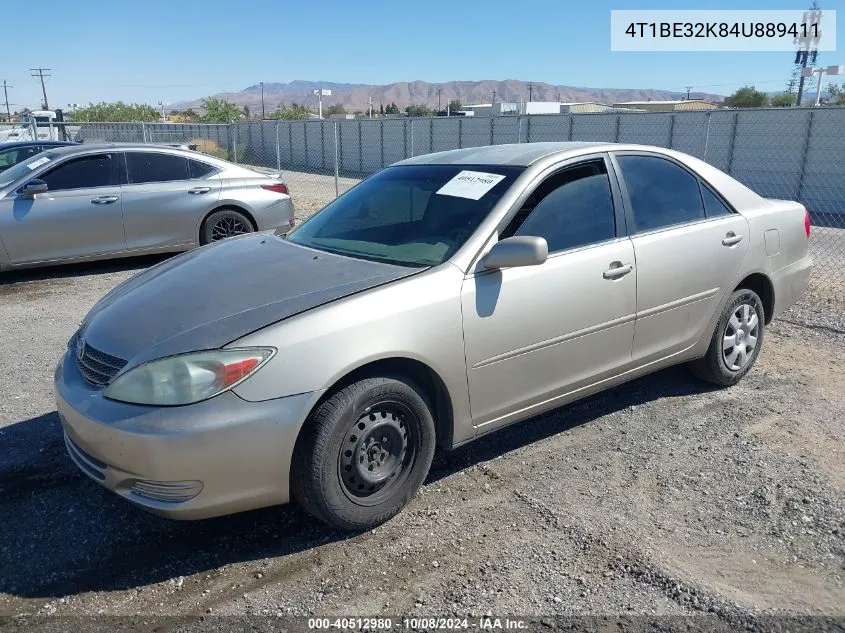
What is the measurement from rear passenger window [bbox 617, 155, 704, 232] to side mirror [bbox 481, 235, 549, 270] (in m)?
1.08

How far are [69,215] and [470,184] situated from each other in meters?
6.07

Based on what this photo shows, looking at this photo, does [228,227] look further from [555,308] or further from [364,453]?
[364,453]

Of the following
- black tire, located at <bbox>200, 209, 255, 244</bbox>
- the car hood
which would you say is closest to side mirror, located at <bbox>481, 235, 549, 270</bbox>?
the car hood

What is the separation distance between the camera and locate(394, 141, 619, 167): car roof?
397 cm

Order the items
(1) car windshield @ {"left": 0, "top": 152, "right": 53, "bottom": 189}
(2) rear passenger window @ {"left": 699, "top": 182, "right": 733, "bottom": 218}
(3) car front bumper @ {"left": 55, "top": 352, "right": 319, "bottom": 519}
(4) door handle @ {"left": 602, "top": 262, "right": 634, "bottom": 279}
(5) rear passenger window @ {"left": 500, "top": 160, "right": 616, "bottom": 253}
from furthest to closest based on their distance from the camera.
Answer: (1) car windshield @ {"left": 0, "top": 152, "right": 53, "bottom": 189}, (2) rear passenger window @ {"left": 699, "top": 182, "right": 733, "bottom": 218}, (4) door handle @ {"left": 602, "top": 262, "right": 634, "bottom": 279}, (5) rear passenger window @ {"left": 500, "top": 160, "right": 616, "bottom": 253}, (3) car front bumper @ {"left": 55, "top": 352, "right": 319, "bottom": 519}

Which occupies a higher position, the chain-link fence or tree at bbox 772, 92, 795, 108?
tree at bbox 772, 92, 795, 108

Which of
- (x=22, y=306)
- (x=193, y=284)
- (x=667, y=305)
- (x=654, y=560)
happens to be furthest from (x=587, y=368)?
(x=22, y=306)

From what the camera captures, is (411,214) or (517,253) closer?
(517,253)

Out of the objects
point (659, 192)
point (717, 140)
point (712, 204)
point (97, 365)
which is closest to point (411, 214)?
point (659, 192)

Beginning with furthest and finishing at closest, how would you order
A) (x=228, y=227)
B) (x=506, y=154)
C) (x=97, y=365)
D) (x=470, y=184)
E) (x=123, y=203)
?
(x=228, y=227)
(x=123, y=203)
(x=506, y=154)
(x=470, y=184)
(x=97, y=365)

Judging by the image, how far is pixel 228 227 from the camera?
29.9 feet

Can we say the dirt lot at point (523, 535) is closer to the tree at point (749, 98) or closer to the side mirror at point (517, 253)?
the side mirror at point (517, 253)

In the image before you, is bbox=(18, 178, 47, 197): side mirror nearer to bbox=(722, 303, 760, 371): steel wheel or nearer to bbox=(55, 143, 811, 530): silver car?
bbox=(55, 143, 811, 530): silver car

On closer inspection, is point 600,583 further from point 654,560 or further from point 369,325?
point 369,325
